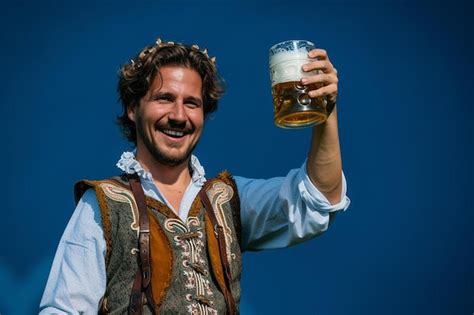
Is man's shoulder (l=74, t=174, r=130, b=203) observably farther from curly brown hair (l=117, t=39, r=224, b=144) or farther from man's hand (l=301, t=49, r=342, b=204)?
man's hand (l=301, t=49, r=342, b=204)

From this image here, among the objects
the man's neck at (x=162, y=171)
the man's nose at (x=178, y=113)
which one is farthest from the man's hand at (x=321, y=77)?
the man's neck at (x=162, y=171)

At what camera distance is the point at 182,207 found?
1.88 m

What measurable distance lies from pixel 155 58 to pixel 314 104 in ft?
2.03

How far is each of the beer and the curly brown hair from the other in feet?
1.65

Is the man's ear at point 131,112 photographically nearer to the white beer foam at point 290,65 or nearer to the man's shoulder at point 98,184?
the man's shoulder at point 98,184

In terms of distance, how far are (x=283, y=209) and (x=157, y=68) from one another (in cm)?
52

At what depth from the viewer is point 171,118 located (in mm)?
1864

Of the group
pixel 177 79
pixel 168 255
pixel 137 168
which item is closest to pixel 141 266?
pixel 168 255

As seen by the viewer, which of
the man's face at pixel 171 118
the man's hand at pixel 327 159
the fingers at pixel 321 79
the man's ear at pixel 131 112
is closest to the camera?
the fingers at pixel 321 79

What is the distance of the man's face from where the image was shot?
188 cm

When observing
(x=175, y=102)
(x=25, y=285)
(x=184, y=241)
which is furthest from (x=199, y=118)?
(x=25, y=285)

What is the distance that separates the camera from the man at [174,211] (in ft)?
5.52

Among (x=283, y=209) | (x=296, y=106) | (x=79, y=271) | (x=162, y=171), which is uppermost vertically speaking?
(x=296, y=106)

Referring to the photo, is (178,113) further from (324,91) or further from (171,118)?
(324,91)
